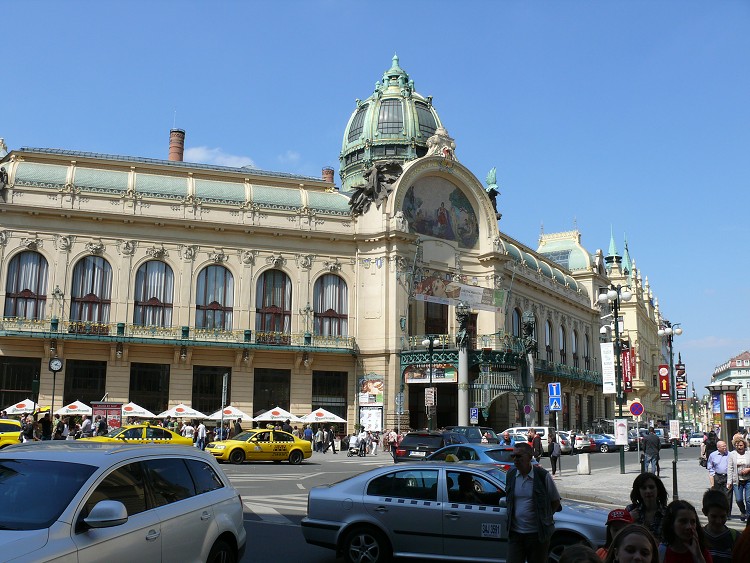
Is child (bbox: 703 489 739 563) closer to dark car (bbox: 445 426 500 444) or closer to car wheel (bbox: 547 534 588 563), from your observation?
car wheel (bbox: 547 534 588 563)

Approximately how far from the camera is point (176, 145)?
58656 millimetres

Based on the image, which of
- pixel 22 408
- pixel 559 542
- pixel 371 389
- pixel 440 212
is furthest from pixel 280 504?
pixel 440 212

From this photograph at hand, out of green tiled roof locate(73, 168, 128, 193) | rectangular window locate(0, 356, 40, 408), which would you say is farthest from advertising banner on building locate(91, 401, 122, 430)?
green tiled roof locate(73, 168, 128, 193)

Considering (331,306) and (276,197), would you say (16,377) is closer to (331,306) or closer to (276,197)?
(276,197)

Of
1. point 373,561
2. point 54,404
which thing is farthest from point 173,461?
point 54,404

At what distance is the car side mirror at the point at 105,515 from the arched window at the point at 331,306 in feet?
145

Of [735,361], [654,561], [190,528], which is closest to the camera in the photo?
[654,561]

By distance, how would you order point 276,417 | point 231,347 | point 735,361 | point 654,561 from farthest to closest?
1. point 735,361
2. point 231,347
3. point 276,417
4. point 654,561

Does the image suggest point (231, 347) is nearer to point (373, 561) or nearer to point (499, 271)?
point (499, 271)

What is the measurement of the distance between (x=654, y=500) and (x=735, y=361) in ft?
695

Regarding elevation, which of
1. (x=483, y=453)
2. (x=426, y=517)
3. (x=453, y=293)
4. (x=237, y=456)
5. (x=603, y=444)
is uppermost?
(x=453, y=293)

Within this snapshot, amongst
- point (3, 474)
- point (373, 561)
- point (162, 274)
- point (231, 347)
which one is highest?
point (162, 274)

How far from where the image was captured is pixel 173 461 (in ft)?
27.4

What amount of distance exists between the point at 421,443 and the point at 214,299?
2247 cm
